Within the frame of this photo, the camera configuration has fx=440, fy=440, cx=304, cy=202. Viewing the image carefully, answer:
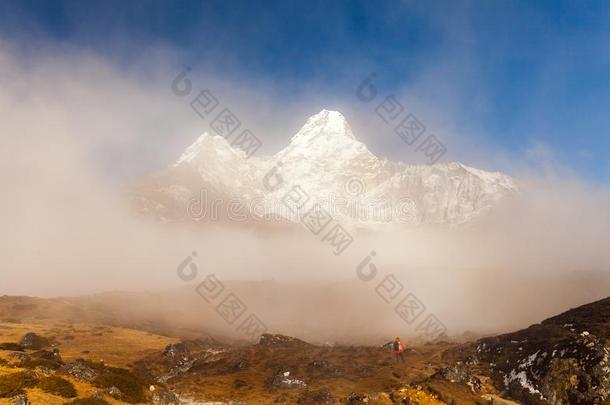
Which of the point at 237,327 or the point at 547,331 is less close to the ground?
the point at 237,327

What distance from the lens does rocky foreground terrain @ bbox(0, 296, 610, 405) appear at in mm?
37781

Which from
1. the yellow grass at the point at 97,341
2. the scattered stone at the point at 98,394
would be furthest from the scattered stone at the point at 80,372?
the yellow grass at the point at 97,341

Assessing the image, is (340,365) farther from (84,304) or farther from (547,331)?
(84,304)

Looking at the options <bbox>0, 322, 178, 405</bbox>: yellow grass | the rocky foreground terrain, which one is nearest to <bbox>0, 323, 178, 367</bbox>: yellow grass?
<bbox>0, 322, 178, 405</bbox>: yellow grass

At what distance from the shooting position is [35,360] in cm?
3969

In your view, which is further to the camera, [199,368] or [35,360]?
[199,368]

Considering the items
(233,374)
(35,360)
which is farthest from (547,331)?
(35,360)

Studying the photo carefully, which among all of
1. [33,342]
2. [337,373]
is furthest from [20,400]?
[33,342]

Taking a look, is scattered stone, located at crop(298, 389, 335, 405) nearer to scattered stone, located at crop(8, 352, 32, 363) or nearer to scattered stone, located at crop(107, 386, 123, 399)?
scattered stone, located at crop(107, 386, 123, 399)

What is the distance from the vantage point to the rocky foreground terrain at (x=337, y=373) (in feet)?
124

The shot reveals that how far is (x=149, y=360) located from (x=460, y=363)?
5373 cm

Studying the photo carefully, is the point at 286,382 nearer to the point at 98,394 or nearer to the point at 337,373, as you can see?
the point at 337,373

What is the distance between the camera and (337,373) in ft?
203

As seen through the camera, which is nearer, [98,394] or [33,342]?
[98,394]
